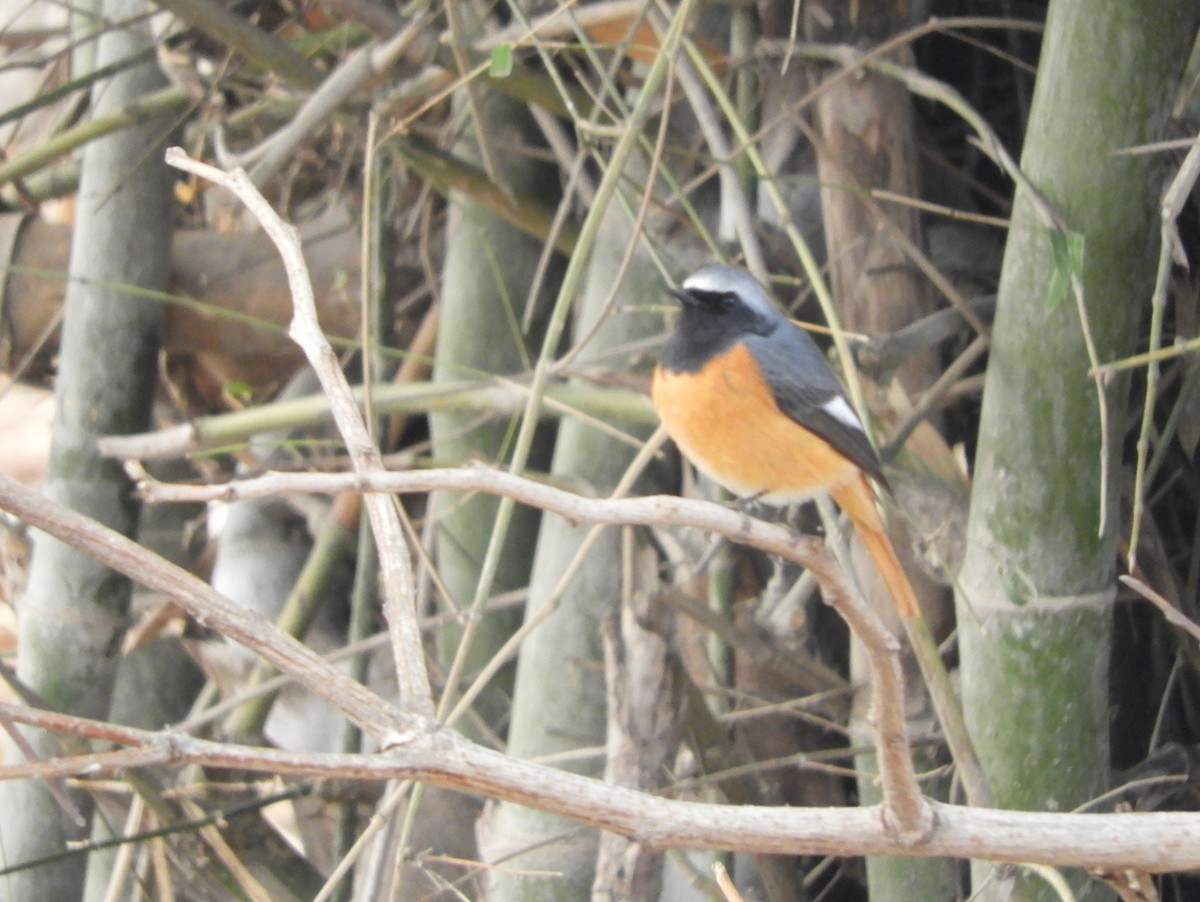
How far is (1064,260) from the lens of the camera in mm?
1660

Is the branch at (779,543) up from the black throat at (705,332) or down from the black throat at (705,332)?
down

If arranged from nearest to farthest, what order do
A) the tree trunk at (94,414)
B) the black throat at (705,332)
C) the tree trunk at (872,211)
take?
the black throat at (705,332), the tree trunk at (872,211), the tree trunk at (94,414)

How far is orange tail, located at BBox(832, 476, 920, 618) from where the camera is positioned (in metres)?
1.99

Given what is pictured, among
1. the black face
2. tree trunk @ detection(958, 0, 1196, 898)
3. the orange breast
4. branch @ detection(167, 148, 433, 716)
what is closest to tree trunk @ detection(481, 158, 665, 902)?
the black face

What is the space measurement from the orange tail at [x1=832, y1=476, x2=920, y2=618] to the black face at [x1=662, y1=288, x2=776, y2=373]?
0.30 m

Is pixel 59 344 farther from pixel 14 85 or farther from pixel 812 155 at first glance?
pixel 14 85

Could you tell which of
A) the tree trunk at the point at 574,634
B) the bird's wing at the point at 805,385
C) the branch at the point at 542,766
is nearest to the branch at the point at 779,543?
the branch at the point at 542,766

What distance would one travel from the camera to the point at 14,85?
196 inches

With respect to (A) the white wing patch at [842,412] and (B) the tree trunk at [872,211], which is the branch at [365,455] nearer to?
(A) the white wing patch at [842,412]

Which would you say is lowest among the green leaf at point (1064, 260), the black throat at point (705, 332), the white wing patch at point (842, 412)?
the white wing patch at point (842, 412)

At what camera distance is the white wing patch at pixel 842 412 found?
76.6 inches

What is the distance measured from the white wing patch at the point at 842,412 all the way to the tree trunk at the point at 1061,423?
20cm

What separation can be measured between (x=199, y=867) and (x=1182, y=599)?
1.80 m

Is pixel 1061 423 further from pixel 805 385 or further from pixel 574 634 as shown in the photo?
pixel 574 634
